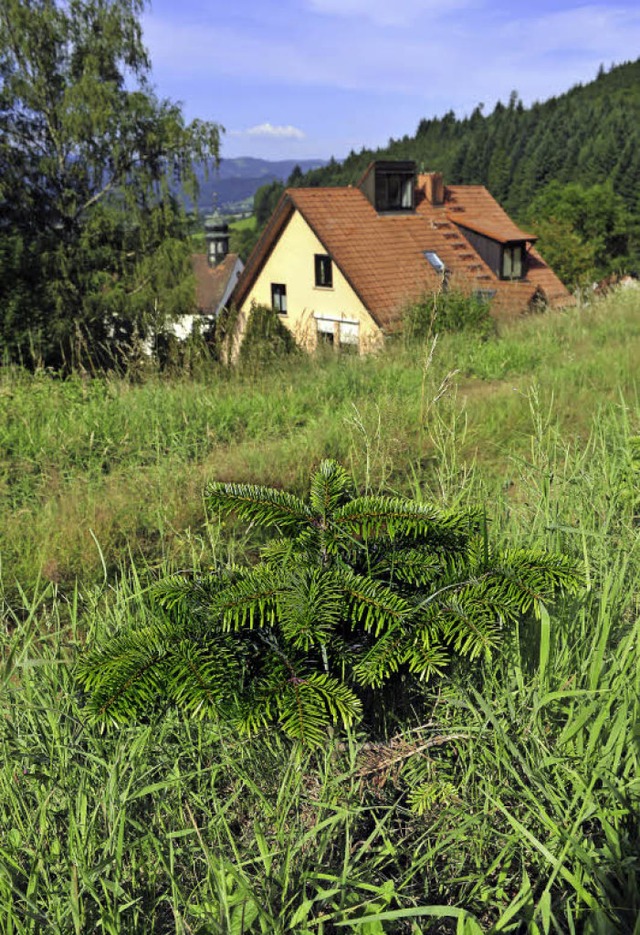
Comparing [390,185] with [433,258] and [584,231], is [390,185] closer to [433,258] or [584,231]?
[433,258]

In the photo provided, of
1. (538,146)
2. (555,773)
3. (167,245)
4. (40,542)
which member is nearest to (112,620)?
(555,773)

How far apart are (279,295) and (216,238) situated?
47.1 m

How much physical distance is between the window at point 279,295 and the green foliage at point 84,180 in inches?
303

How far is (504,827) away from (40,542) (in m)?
2.79

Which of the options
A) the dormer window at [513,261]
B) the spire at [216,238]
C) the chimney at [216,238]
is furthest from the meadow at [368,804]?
the spire at [216,238]

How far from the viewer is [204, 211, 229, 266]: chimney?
75125mm

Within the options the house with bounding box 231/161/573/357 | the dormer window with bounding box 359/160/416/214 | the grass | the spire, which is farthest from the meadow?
the spire

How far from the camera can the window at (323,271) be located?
29594 millimetres

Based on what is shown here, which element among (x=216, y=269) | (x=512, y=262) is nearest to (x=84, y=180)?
(x=512, y=262)

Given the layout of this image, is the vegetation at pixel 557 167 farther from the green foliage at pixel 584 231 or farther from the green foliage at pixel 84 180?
the green foliage at pixel 84 180

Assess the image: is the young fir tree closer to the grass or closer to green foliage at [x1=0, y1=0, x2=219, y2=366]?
the grass

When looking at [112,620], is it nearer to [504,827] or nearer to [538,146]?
[504,827]

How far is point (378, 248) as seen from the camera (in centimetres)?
2891

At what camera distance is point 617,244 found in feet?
221
